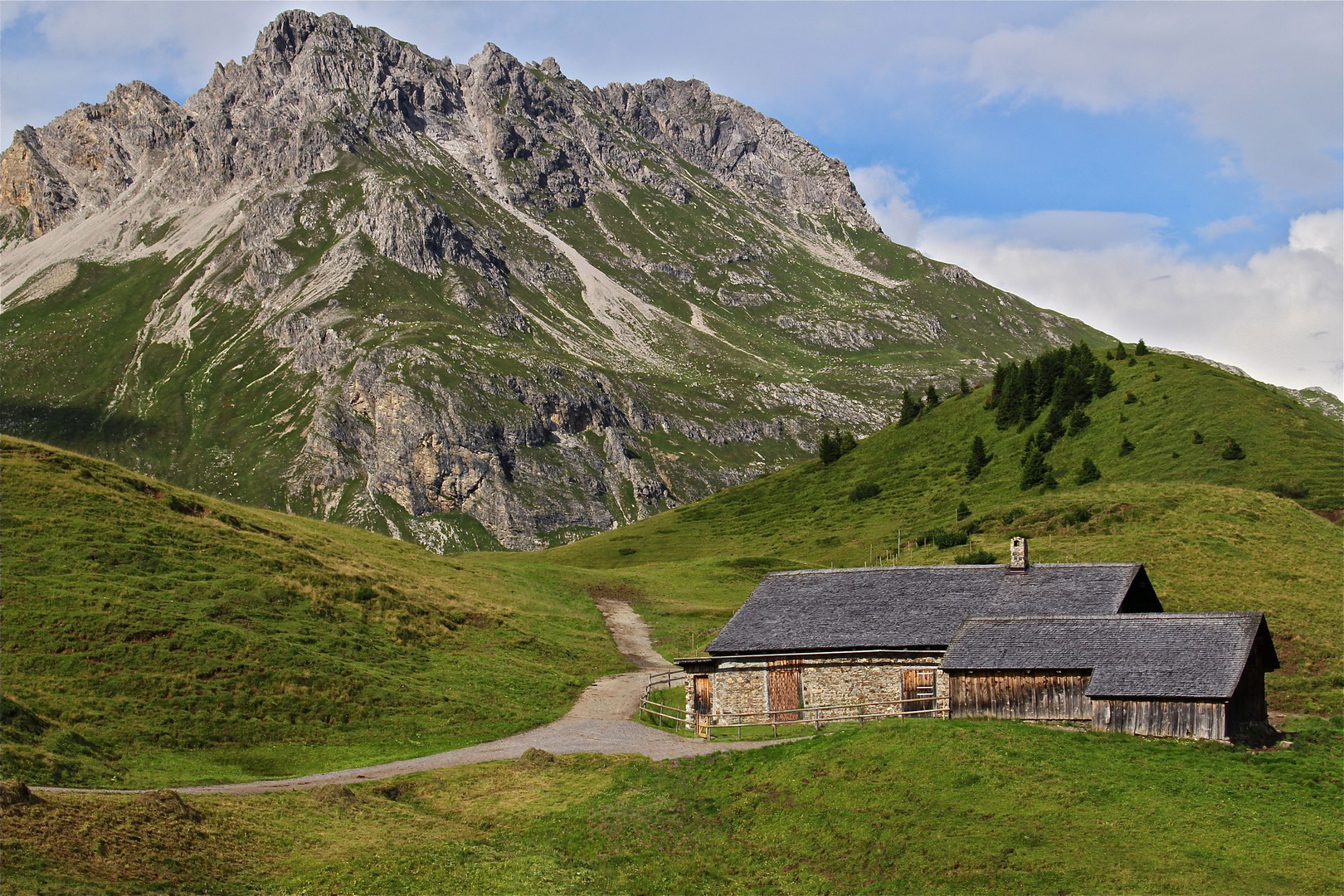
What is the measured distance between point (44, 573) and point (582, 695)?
1100 inches

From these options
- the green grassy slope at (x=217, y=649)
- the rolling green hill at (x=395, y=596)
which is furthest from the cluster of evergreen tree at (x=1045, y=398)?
the green grassy slope at (x=217, y=649)

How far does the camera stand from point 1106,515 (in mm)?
86312

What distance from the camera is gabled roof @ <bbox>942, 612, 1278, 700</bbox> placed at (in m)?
38.4

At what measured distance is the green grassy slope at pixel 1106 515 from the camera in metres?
65.7

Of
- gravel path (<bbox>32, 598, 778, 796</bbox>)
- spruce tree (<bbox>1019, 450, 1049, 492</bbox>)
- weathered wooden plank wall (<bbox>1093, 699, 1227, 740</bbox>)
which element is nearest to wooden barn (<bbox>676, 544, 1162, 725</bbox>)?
gravel path (<bbox>32, 598, 778, 796</bbox>)

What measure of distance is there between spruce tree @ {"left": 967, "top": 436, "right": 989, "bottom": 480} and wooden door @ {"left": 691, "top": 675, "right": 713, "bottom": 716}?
3305 inches

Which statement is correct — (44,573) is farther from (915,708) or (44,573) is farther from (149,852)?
(915,708)

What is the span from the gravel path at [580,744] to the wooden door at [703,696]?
10.1ft

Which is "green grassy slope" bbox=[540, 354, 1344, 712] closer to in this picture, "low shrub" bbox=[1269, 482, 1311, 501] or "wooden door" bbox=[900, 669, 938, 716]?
"low shrub" bbox=[1269, 482, 1311, 501]

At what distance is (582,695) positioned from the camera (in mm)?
59031

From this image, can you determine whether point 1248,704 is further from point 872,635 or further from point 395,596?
point 395,596

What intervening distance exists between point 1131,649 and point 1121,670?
4.66 ft

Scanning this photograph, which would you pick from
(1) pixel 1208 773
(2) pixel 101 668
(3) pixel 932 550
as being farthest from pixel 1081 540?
(2) pixel 101 668

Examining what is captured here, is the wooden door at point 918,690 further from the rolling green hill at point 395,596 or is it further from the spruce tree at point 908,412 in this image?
the spruce tree at point 908,412
